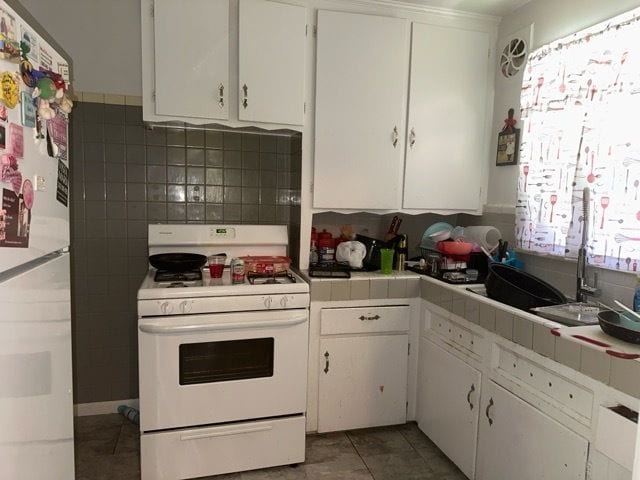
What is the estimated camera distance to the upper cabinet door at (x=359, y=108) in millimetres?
2309

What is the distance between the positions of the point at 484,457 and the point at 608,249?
3.29ft

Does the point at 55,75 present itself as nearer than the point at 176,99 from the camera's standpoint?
Yes

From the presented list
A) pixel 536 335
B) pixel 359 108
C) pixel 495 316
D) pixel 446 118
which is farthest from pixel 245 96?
pixel 536 335

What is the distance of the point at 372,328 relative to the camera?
2.32 m

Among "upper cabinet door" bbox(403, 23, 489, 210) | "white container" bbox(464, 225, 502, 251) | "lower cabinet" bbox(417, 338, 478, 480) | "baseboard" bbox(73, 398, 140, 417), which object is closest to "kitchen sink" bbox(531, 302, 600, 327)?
"lower cabinet" bbox(417, 338, 478, 480)

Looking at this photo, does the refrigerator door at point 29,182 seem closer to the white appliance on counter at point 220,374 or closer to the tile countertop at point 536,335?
the white appliance on counter at point 220,374

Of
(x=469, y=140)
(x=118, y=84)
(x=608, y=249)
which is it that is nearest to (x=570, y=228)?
(x=608, y=249)

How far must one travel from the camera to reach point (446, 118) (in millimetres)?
2508

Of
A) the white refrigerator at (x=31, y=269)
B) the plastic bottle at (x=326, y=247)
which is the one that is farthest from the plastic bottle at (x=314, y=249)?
the white refrigerator at (x=31, y=269)

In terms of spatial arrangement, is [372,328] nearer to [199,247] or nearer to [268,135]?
[199,247]

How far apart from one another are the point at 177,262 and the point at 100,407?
1.09 m

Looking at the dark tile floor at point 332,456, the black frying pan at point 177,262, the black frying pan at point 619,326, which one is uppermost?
the black frying pan at point 177,262

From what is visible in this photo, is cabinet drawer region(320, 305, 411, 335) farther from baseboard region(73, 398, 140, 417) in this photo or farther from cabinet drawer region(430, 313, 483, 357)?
baseboard region(73, 398, 140, 417)

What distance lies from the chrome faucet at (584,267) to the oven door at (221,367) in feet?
3.92
